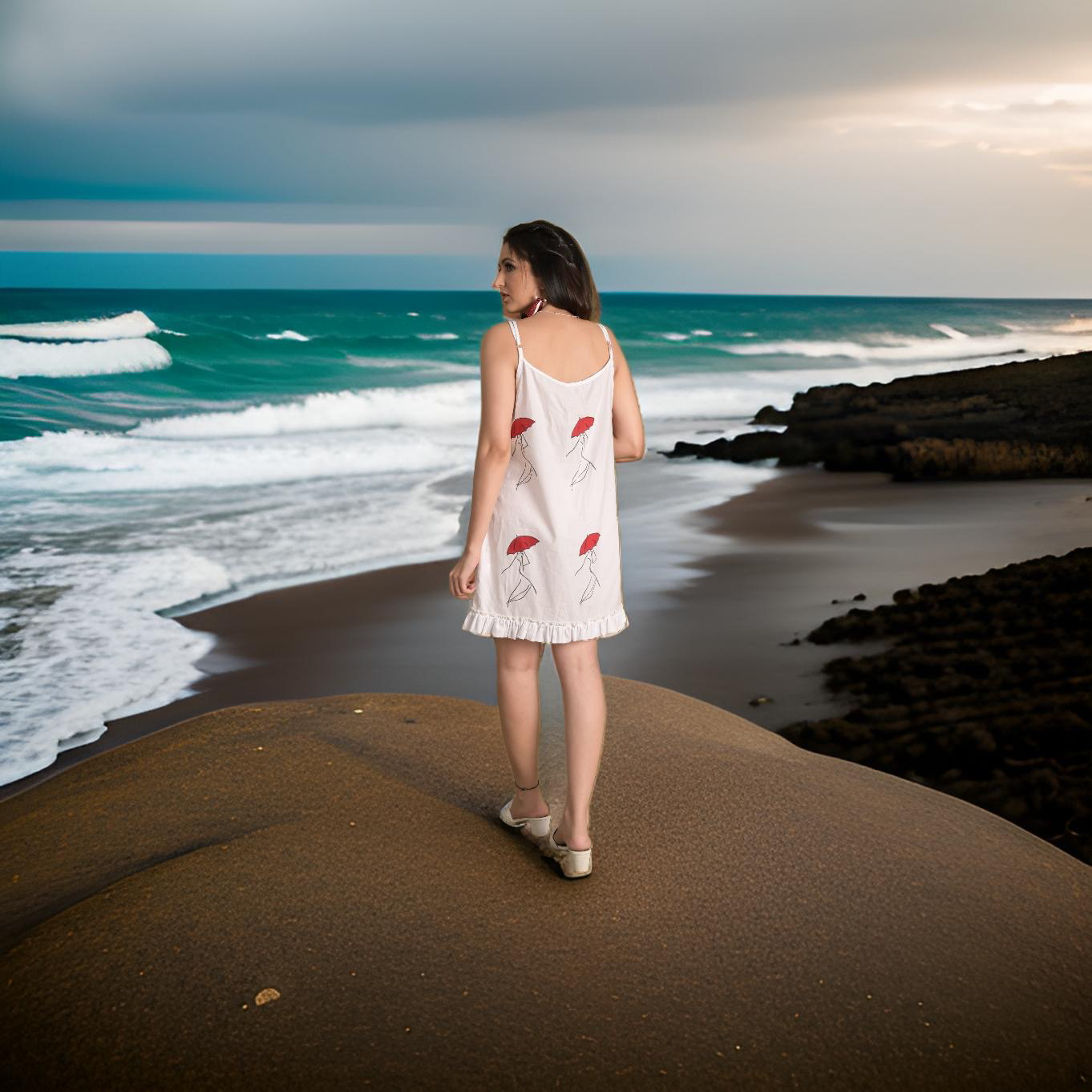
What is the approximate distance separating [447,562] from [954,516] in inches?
143

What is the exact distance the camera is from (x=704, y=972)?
7.70 ft

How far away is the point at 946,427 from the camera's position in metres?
11.9

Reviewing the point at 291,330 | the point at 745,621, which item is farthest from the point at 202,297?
the point at 745,621

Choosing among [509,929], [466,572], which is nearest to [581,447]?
[466,572]

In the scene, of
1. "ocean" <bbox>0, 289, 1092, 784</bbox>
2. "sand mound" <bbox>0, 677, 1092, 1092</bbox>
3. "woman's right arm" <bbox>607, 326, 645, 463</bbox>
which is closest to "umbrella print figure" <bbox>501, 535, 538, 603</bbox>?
"woman's right arm" <bbox>607, 326, 645, 463</bbox>

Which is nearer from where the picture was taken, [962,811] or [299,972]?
[299,972]

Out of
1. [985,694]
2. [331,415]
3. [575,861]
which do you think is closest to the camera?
[575,861]

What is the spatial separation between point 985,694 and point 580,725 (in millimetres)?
2135

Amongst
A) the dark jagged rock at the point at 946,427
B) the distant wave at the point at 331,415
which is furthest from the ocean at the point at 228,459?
the dark jagged rock at the point at 946,427

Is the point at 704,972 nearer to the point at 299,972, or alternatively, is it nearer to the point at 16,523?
the point at 299,972

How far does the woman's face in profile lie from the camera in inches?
102

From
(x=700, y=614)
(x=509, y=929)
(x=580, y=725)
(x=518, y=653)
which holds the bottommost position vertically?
(x=700, y=614)

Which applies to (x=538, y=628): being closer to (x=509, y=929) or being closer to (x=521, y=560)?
(x=521, y=560)

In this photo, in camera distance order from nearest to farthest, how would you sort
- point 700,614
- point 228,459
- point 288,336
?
point 700,614
point 228,459
point 288,336
